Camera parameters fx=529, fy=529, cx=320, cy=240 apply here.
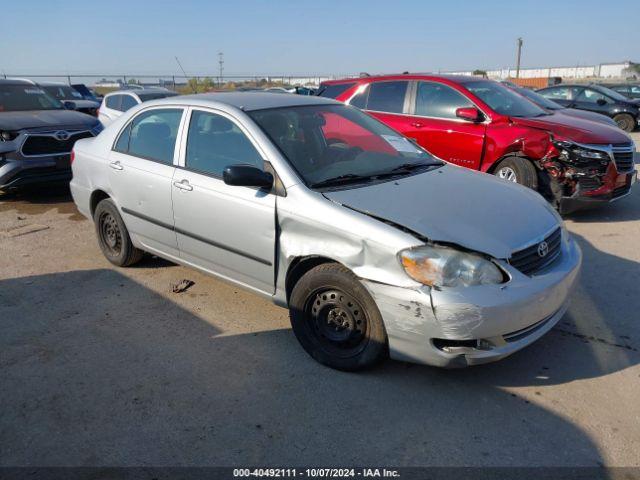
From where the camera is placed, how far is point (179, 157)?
13.6 ft

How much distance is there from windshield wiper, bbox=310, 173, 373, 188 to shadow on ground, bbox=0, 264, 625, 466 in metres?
1.13

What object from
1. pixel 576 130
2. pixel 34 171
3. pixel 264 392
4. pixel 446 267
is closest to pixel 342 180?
pixel 446 267

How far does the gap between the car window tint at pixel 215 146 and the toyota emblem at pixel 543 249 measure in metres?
1.85

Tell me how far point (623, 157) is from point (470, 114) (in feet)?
6.23

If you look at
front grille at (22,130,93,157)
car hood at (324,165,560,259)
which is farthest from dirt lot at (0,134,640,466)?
front grille at (22,130,93,157)

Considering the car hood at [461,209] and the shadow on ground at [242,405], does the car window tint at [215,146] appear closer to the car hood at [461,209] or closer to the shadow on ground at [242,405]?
the car hood at [461,209]

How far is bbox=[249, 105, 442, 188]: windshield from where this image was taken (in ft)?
11.9

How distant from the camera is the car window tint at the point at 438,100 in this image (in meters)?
6.92

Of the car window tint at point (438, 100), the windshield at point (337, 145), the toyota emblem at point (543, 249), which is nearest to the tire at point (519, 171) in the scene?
the car window tint at point (438, 100)

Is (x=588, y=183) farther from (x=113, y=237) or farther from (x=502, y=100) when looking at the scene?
(x=113, y=237)

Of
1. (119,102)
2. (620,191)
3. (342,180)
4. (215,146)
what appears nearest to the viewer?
(342,180)

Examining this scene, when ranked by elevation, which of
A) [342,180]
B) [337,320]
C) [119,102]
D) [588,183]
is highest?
[119,102]

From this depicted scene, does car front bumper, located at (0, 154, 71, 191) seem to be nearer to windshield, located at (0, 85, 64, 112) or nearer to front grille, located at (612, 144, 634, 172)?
windshield, located at (0, 85, 64, 112)

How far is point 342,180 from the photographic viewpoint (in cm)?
355
